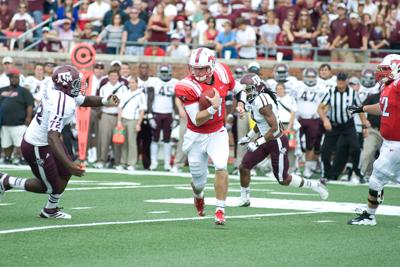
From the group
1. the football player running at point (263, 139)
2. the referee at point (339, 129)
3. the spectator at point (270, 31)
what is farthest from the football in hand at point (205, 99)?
the spectator at point (270, 31)

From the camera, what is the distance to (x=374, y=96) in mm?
18797

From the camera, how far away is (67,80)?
11.5 meters

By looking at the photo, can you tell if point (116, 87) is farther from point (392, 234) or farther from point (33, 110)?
point (392, 234)

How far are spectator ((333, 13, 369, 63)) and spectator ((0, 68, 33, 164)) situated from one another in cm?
663

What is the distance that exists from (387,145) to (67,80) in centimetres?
344

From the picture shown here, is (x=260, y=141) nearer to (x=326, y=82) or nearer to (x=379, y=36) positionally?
(x=326, y=82)

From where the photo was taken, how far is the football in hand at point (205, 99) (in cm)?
1137

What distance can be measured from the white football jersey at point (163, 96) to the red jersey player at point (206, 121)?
8.95 metres

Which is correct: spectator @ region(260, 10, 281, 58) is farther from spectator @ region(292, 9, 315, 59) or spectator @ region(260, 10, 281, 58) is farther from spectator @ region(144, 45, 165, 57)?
spectator @ region(144, 45, 165, 57)

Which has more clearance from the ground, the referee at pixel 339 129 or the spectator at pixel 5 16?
the spectator at pixel 5 16

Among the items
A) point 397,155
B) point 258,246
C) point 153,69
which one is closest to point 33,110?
point 153,69

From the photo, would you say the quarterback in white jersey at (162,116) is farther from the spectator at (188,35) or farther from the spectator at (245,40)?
the spectator at (188,35)

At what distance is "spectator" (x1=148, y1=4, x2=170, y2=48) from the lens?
24125 mm

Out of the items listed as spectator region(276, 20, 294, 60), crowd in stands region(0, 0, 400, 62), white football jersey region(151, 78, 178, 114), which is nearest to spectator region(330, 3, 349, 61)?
crowd in stands region(0, 0, 400, 62)
